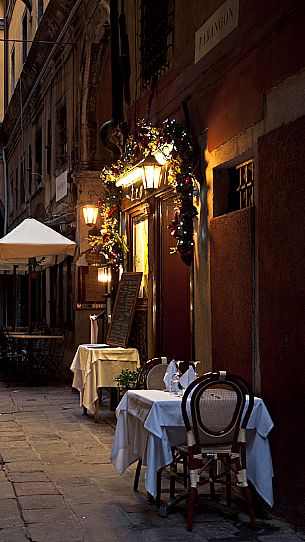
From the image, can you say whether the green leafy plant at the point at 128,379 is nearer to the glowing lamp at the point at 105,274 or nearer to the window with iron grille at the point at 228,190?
the window with iron grille at the point at 228,190

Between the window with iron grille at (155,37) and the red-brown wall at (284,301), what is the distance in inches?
153

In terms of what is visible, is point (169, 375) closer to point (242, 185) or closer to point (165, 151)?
point (242, 185)

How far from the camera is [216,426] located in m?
6.63

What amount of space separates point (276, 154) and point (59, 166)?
13.1 meters

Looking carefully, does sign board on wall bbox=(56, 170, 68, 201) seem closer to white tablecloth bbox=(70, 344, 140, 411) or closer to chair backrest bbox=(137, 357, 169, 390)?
white tablecloth bbox=(70, 344, 140, 411)

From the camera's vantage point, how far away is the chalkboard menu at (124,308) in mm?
11828

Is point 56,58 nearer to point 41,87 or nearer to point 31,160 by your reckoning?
point 41,87

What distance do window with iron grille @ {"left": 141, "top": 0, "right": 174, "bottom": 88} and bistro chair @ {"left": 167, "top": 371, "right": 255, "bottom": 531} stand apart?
16.5 ft

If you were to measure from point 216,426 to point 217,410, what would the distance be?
0.38ft

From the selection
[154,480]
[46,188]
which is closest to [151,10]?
[154,480]

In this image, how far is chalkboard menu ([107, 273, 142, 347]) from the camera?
11828mm

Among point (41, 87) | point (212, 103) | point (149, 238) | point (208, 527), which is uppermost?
point (41, 87)

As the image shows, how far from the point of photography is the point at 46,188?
2122 cm

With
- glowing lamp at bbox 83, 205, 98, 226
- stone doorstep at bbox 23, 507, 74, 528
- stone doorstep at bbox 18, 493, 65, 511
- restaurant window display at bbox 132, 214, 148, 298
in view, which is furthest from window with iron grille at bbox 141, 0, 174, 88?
stone doorstep at bbox 23, 507, 74, 528
